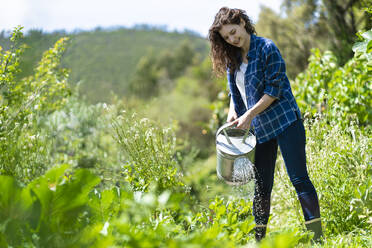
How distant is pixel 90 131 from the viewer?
432cm

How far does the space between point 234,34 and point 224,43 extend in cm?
18

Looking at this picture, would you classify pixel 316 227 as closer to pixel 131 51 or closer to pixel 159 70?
pixel 159 70

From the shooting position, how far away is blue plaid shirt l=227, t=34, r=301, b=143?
1.81 meters

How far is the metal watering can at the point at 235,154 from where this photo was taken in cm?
192

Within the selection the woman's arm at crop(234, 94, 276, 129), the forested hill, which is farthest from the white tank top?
the forested hill

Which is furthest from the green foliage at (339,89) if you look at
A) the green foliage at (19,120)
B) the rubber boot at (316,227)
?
the green foliage at (19,120)

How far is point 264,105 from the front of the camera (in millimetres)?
1797

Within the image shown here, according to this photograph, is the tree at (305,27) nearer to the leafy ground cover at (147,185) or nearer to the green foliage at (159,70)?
the leafy ground cover at (147,185)

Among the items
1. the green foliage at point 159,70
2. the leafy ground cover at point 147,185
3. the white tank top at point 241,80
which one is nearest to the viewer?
the leafy ground cover at point 147,185

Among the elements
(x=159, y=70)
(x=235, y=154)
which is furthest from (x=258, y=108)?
(x=159, y=70)

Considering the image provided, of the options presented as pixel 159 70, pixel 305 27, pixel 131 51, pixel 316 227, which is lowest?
pixel 316 227

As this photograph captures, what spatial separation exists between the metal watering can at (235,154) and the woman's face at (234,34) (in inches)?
18.4

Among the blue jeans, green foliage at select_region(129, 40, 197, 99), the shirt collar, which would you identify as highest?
green foliage at select_region(129, 40, 197, 99)

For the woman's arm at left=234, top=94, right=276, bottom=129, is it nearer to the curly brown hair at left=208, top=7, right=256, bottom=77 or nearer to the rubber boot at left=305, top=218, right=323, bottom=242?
the curly brown hair at left=208, top=7, right=256, bottom=77
